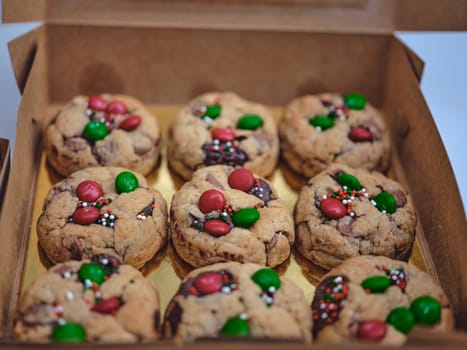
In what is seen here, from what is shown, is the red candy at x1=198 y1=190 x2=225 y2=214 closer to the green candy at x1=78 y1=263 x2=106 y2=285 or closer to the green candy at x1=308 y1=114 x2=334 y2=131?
the green candy at x1=78 y1=263 x2=106 y2=285

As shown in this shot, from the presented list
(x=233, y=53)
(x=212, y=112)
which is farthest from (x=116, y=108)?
(x=233, y=53)

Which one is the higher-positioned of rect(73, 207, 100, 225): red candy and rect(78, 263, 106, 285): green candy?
rect(73, 207, 100, 225): red candy

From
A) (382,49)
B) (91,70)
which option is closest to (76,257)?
(91,70)

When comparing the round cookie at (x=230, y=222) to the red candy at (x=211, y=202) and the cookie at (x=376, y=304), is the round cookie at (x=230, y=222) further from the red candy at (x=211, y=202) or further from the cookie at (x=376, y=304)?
the cookie at (x=376, y=304)

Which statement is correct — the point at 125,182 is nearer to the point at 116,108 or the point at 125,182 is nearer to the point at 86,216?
the point at 86,216

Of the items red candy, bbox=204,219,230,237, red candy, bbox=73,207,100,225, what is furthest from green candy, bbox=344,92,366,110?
red candy, bbox=73,207,100,225

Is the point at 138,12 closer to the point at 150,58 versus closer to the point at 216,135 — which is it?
the point at 150,58
